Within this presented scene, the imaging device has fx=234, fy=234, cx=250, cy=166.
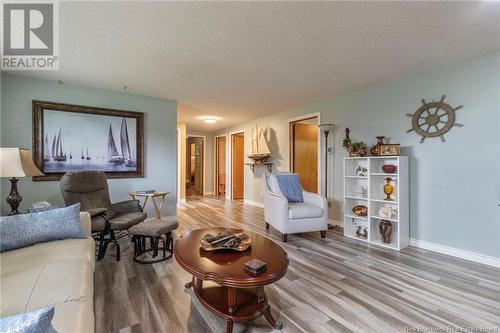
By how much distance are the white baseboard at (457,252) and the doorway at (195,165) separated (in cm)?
671

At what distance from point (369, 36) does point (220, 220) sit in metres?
3.72

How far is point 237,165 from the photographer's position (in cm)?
739

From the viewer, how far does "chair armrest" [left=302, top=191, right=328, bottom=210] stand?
11.5ft

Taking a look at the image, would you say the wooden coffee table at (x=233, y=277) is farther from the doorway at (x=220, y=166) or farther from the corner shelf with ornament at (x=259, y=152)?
the doorway at (x=220, y=166)

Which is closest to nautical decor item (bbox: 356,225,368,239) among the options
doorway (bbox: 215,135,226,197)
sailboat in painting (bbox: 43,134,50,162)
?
sailboat in painting (bbox: 43,134,50,162)

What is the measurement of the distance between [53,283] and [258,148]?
16.7ft

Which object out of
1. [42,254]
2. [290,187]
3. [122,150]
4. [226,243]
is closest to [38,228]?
[42,254]

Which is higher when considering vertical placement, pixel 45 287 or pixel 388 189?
pixel 388 189

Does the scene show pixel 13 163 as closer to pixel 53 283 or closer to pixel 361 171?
pixel 53 283

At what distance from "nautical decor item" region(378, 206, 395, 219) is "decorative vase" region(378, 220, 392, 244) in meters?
0.10

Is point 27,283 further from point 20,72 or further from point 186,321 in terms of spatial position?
point 20,72

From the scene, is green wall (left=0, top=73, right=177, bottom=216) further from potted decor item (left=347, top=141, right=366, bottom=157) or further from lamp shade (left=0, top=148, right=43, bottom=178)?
potted decor item (left=347, top=141, right=366, bottom=157)

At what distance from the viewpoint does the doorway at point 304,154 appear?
5215 mm

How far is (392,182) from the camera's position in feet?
10.8
